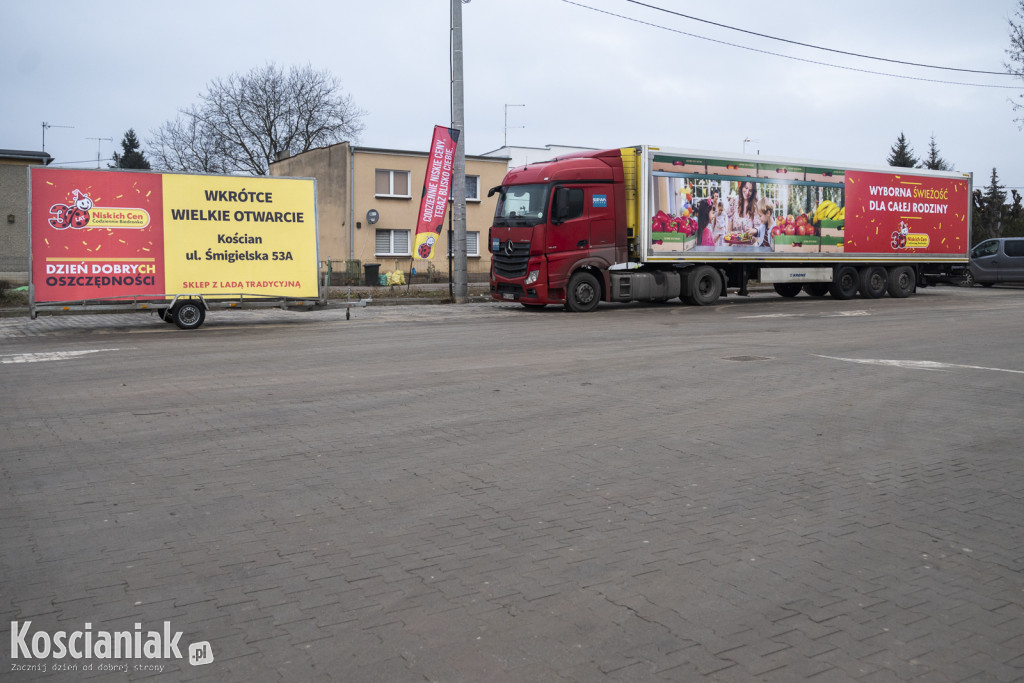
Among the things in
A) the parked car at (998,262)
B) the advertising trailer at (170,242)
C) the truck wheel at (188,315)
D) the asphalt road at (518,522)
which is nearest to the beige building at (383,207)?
the advertising trailer at (170,242)

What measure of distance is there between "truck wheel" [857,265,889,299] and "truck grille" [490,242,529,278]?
11.5m

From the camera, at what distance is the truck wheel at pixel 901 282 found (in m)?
26.8

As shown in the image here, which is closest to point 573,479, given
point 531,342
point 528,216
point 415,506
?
point 415,506

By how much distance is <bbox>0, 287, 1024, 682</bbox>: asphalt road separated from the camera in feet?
11.5

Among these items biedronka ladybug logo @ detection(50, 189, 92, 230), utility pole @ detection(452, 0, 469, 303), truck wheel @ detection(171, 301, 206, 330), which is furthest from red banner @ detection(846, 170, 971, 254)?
biedronka ladybug logo @ detection(50, 189, 92, 230)

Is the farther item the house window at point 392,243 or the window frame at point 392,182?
the house window at point 392,243

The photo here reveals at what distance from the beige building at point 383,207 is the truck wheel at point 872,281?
16.2 meters

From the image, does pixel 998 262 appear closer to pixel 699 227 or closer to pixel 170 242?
pixel 699 227

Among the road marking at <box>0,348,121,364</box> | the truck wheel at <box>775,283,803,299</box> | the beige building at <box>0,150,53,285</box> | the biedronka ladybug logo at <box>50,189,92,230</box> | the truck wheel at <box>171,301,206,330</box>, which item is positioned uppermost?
the beige building at <box>0,150,53,285</box>

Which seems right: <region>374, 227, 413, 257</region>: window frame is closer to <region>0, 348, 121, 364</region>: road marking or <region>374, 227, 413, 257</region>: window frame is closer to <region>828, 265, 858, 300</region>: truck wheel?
<region>828, 265, 858, 300</region>: truck wheel

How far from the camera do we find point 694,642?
3.54 m

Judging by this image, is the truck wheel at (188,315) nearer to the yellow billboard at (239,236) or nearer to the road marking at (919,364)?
the yellow billboard at (239,236)

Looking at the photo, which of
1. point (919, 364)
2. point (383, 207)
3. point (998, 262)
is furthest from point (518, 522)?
point (383, 207)

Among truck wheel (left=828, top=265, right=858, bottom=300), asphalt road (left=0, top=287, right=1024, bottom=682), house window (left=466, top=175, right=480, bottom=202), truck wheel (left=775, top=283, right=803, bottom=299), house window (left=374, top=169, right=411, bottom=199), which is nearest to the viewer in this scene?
asphalt road (left=0, top=287, right=1024, bottom=682)
